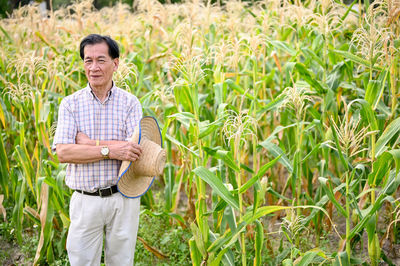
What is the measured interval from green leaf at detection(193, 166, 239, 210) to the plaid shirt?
54 centimetres

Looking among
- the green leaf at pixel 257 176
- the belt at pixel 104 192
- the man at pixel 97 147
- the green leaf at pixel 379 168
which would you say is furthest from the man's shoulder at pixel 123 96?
the green leaf at pixel 379 168

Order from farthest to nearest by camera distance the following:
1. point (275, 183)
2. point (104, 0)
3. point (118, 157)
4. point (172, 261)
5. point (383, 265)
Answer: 1. point (104, 0)
2. point (275, 183)
3. point (172, 261)
4. point (383, 265)
5. point (118, 157)

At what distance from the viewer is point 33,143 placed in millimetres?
4562

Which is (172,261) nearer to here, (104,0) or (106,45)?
(106,45)

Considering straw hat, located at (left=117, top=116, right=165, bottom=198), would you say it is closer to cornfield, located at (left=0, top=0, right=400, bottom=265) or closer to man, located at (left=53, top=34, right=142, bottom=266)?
man, located at (left=53, top=34, right=142, bottom=266)

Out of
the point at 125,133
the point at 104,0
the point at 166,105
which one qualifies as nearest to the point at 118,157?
the point at 125,133

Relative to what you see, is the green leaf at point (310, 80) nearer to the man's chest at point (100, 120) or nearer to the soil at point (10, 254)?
the man's chest at point (100, 120)

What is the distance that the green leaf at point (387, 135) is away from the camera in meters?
2.95

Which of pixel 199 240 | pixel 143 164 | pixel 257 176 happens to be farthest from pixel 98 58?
pixel 199 240

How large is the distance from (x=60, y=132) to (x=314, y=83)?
2145 mm

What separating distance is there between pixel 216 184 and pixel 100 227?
33.0 inches

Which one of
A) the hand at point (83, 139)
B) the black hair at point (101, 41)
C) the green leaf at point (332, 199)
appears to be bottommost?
the green leaf at point (332, 199)

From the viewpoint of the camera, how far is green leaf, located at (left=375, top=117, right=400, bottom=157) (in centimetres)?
295

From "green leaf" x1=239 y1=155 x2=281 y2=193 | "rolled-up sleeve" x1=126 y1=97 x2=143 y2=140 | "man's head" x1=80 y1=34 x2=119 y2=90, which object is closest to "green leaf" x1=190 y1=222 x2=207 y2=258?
"green leaf" x1=239 y1=155 x2=281 y2=193
